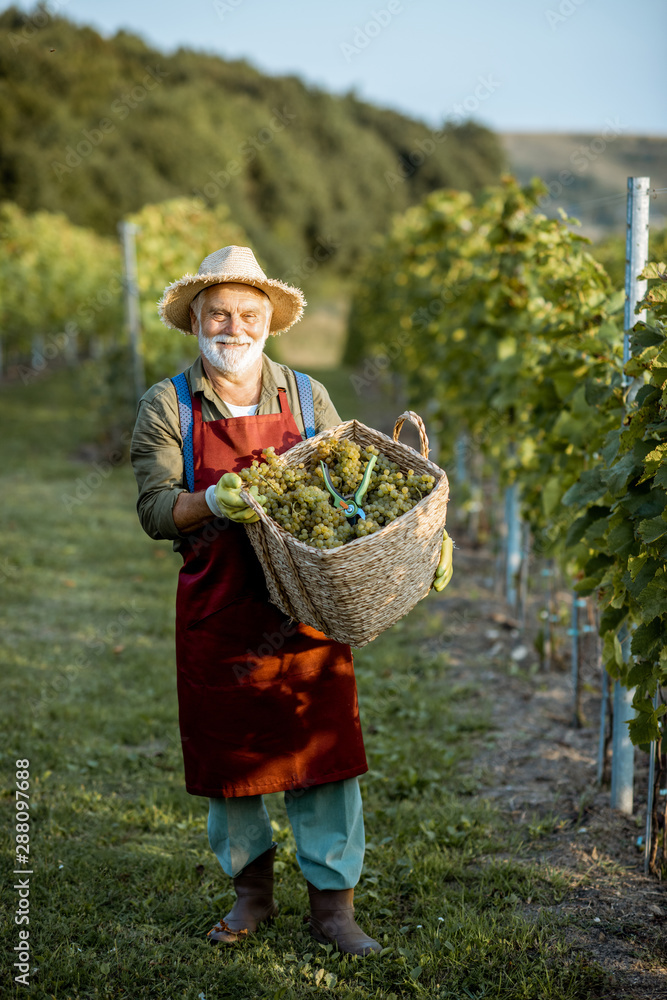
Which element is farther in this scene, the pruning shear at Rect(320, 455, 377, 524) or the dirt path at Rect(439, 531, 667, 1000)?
the dirt path at Rect(439, 531, 667, 1000)

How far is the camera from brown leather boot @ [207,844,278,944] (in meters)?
2.64

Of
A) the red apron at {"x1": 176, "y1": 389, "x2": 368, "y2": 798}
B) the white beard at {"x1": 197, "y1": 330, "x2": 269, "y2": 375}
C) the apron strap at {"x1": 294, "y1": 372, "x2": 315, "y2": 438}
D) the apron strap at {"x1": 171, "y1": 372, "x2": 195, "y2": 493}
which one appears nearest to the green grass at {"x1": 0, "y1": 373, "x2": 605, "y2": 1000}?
the red apron at {"x1": 176, "y1": 389, "x2": 368, "y2": 798}

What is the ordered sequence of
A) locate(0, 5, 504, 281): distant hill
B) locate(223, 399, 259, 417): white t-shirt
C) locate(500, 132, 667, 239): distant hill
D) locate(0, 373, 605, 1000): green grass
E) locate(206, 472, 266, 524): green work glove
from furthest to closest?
1. locate(0, 5, 504, 281): distant hill
2. locate(500, 132, 667, 239): distant hill
3. locate(223, 399, 259, 417): white t-shirt
4. locate(0, 373, 605, 1000): green grass
5. locate(206, 472, 266, 524): green work glove

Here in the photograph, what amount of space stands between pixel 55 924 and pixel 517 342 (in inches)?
152

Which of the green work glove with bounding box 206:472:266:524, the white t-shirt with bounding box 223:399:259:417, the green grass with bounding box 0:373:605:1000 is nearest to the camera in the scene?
the green work glove with bounding box 206:472:266:524

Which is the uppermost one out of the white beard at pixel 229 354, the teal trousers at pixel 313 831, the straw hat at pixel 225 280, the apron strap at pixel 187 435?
the straw hat at pixel 225 280

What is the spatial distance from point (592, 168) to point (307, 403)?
41737mm

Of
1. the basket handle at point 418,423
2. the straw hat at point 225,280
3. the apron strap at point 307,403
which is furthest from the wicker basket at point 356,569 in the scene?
the straw hat at point 225,280

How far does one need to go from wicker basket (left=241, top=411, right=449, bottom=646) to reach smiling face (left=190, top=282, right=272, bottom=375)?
1.16 ft

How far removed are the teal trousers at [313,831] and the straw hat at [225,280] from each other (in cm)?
154

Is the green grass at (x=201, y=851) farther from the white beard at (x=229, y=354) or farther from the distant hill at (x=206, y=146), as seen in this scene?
the distant hill at (x=206, y=146)

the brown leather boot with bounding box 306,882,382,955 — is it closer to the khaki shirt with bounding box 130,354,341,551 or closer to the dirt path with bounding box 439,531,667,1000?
the dirt path with bounding box 439,531,667,1000

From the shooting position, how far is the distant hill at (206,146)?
40938mm

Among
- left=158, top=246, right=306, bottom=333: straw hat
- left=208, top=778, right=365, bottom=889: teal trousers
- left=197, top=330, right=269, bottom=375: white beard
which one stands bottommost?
left=208, top=778, right=365, bottom=889: teal trousers
